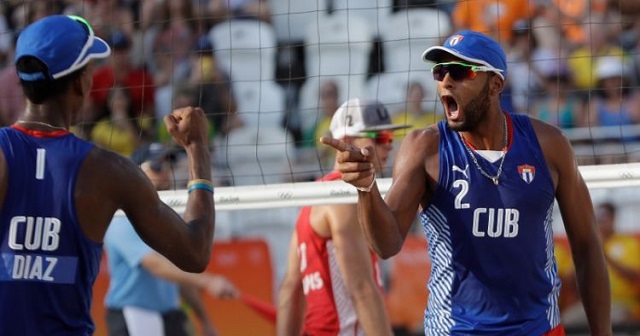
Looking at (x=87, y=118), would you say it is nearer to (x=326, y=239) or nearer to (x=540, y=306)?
(x=326, y=239)

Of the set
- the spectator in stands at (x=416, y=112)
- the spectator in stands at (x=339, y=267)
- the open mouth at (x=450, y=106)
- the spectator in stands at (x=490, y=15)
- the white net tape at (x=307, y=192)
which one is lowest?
the spectator in stands at (x=339, y=267)

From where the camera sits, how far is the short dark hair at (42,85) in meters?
4.03

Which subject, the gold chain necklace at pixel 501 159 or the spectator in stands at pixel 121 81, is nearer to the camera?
the gold chain necklace at pixel 501 159

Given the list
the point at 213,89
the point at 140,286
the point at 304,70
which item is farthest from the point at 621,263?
the point at 140,286

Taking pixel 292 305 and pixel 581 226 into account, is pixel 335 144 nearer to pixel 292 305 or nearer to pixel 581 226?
pixel 581 226

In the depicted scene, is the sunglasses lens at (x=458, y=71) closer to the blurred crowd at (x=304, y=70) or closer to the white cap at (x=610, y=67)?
the blurred crowd at (x=304, y=70)

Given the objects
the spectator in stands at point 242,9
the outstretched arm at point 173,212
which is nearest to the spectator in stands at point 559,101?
the spectator in stands at point 242,9

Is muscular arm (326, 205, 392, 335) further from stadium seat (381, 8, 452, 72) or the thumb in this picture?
stadium seat (381, 8, 452, 72)

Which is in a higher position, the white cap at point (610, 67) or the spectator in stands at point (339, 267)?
the white cap at point (610, 67)

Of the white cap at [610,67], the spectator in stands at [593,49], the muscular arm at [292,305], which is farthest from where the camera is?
the spectator in stands at [593,49]

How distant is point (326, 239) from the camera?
21.8 ft

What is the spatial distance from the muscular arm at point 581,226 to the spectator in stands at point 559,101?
18.1 feet

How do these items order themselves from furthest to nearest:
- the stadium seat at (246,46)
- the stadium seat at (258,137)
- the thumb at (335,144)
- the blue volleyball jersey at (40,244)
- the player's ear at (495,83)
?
the stadium seat at (246,46) → the stadium seat at (258,137) → the player's ear at (495,83) → the thumb at (335,144) → the blue volleyball jersey at (40,244)

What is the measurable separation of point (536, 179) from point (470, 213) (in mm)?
320
